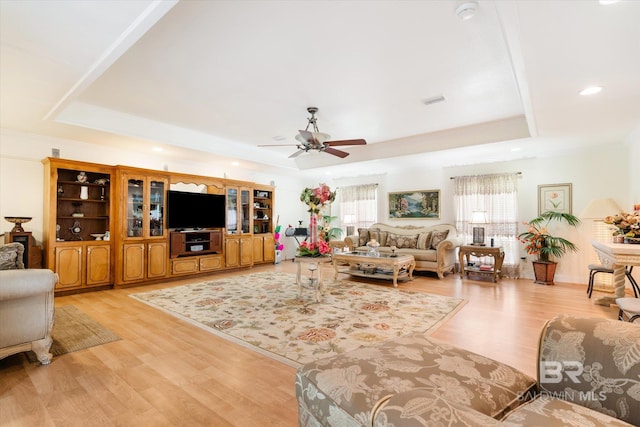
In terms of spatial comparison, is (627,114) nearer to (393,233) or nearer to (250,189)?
(393,233)

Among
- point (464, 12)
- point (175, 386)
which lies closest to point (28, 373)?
point (175, 386)

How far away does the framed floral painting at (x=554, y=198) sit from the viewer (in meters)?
5.77

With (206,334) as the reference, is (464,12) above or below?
above

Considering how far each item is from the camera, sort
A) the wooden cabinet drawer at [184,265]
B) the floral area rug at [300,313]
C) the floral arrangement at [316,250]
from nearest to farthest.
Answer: the floral area rug at [300,313] < the floral arrangement at [316,250] < the wooden cabinet drawer at [184,265]

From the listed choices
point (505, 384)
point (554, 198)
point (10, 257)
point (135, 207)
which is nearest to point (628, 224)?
point (554, 198)

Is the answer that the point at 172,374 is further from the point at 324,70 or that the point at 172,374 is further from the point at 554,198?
the point at 554,198

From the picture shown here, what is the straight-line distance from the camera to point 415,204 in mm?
7754

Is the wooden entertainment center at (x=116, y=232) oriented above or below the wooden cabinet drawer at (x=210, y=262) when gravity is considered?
above

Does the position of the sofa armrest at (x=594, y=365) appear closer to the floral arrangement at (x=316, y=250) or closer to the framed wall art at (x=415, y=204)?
the floral arrangement at (x=316, y=250)

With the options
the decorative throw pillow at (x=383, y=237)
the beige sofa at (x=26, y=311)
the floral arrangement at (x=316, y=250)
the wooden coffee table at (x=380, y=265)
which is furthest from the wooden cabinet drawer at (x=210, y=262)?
the decorative throw pillow at (x=383, y=237)

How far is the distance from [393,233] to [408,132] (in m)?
2.81

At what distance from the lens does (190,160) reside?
6605 millimetres

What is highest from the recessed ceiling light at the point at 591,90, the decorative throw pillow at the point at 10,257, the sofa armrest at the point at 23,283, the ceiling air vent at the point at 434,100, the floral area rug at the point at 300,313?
the ceiling air vent at the point at 434,100

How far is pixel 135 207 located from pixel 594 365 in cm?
634
